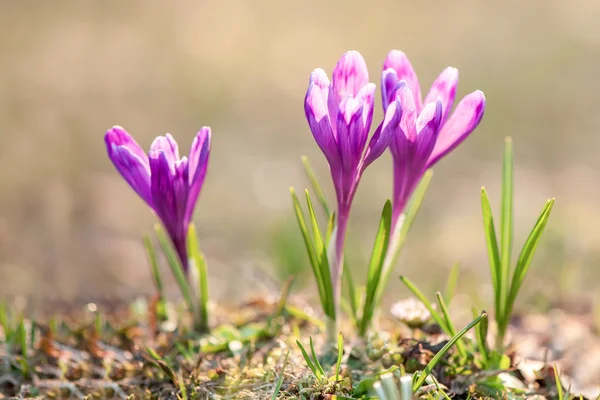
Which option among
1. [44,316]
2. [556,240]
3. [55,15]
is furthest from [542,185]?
[55,15]

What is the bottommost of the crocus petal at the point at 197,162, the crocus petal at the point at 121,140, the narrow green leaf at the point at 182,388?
the narrow green leaf at the point at 182,388

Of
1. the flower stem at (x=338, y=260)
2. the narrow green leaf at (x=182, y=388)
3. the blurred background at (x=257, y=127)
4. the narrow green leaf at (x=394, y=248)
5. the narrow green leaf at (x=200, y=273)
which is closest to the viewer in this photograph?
the narrow green leaf at (x=182, y=388)

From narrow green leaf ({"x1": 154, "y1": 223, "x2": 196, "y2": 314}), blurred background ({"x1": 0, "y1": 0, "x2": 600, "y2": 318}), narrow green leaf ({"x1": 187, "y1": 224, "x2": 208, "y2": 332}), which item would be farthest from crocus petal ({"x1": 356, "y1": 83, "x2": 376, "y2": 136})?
blurred background ({"x1": 0, "y1": 0, "x2": 600, "y2": 318})

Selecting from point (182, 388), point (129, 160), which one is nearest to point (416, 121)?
point (129, 160)

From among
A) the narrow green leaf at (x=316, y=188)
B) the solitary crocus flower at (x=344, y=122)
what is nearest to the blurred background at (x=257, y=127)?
the narrow green leaf at (x=316, y=188)

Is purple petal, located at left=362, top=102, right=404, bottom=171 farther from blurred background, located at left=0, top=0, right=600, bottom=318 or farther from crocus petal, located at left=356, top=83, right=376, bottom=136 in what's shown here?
blurred background, located at left=0, top=0, right=600, bottom=318

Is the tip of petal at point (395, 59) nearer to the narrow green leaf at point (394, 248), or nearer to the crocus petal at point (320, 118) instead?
the crocus petal at point (320, 118)

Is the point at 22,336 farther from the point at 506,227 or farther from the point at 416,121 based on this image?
the point at 506,227
